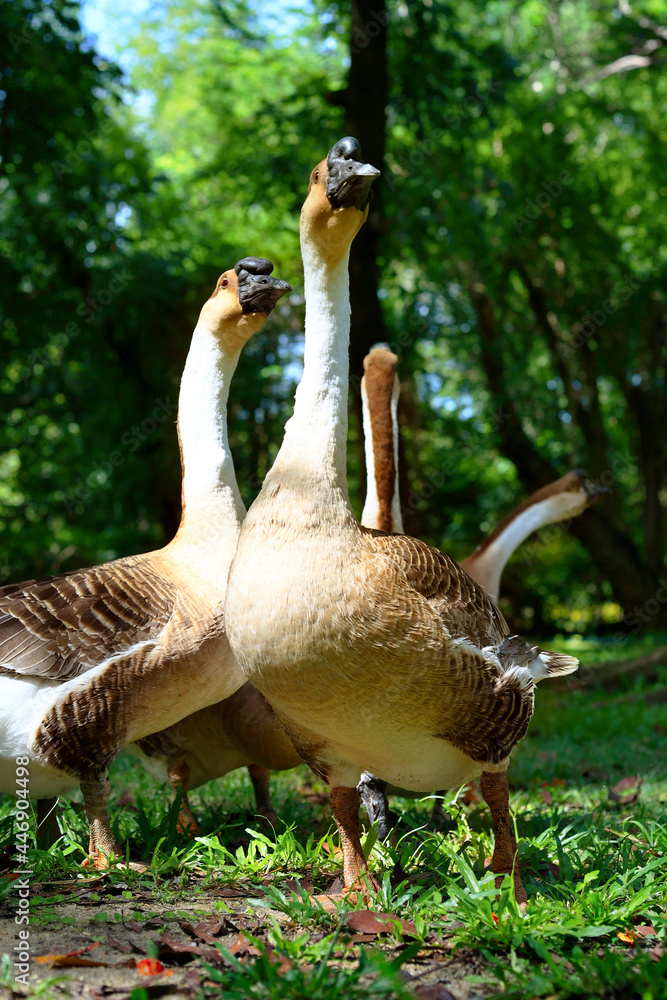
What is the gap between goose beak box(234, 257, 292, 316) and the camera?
3.77 m

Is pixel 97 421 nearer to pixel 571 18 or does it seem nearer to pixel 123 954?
pixel 123 954

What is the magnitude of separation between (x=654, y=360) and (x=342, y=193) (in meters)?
13.2

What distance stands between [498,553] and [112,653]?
9.90 ft

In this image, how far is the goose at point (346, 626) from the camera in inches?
106

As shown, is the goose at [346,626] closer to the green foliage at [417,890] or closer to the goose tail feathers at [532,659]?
the goose tail feathers at [532,659]

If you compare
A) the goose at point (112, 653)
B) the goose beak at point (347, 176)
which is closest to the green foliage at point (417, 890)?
the goose at point (112, 653)

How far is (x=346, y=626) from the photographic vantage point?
105 inches

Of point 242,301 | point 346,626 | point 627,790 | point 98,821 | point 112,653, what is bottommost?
point 627,790

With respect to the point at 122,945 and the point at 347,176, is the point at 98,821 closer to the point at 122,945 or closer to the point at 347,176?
the point at 122,945

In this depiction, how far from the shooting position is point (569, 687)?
31.7 ft

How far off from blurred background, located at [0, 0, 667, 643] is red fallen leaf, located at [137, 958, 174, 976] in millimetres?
4496

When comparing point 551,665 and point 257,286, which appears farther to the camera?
point 257,286

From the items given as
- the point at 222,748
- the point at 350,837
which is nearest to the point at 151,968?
the point at 350,837

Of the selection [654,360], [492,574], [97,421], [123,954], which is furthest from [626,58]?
[123,954]
